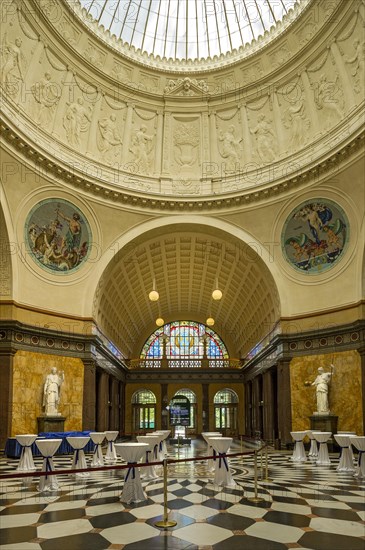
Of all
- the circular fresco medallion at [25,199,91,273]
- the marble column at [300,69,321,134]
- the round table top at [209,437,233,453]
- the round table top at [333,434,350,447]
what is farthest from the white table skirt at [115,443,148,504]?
the marble column at [300,69,321,134]

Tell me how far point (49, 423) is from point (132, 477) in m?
10.4

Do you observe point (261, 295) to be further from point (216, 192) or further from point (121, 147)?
point (121, 147)

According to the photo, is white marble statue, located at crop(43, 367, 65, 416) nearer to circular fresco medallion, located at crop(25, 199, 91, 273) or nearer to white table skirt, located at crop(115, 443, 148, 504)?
circular fresco medallion, located at crop(25, 199, 91, 273)

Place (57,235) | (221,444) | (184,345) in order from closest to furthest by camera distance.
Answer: (221,444), (57,235), (184,345)

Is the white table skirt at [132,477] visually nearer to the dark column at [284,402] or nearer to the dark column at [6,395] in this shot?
the dark column at [6,395]

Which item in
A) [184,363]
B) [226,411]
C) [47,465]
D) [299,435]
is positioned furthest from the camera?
[184,363]

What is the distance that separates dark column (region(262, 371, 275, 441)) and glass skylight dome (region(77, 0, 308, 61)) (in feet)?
55.2

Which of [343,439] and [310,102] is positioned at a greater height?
[310,102]

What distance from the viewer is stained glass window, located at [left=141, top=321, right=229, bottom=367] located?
37875mm

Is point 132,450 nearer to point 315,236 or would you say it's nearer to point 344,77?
point 315,236

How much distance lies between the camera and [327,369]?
66.2 feet

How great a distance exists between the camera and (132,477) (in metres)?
9.16

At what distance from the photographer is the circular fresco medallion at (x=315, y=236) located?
20328mm

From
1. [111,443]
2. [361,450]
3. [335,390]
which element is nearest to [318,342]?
[335,390]
